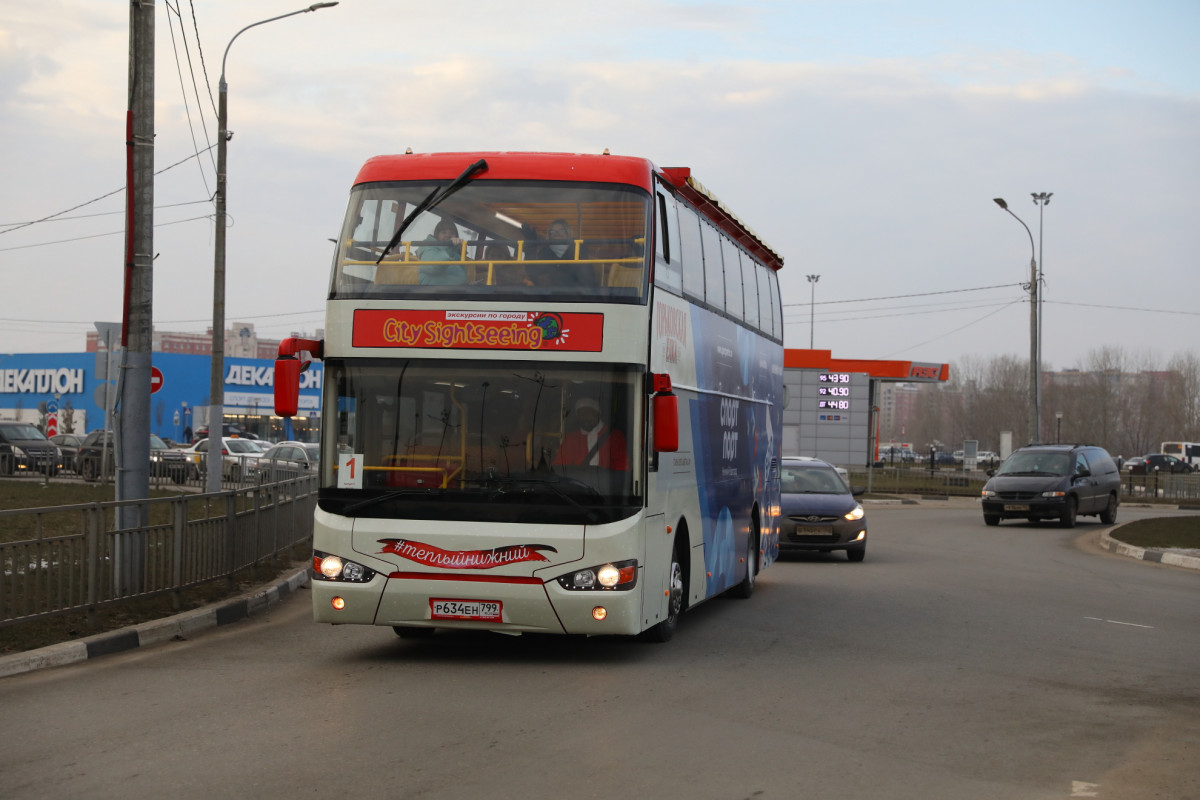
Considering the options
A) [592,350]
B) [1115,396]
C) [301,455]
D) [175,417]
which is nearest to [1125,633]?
[592,350]

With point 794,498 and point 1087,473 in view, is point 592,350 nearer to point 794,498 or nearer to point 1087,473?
point 794,498

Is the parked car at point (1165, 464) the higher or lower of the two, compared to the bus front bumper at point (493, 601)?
lower

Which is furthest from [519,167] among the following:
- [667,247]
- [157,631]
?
[157,631]

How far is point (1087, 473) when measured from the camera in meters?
31.2

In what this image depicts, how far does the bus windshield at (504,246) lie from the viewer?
386 inches

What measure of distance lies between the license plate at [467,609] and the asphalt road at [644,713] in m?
0.40

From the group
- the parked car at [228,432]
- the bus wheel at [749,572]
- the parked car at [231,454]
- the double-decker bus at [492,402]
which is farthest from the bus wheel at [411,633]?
the parked car at [228,432]

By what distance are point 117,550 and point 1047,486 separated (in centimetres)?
2374

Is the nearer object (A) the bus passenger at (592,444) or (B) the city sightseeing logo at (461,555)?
(B) the city sightseeing logo at (461,555)

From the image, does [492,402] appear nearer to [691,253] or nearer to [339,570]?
[339,570]

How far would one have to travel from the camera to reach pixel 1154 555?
74.6 feet

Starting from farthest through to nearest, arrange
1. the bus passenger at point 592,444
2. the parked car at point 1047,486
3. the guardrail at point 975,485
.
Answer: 1. the guardrail at point 975,485
2. the parked car at point 1047,486
3. the bus passenger at point 592,444

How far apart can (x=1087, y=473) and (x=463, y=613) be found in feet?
81.6

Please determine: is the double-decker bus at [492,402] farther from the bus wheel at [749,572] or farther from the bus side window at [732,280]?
the bus wheel at [749,572]
